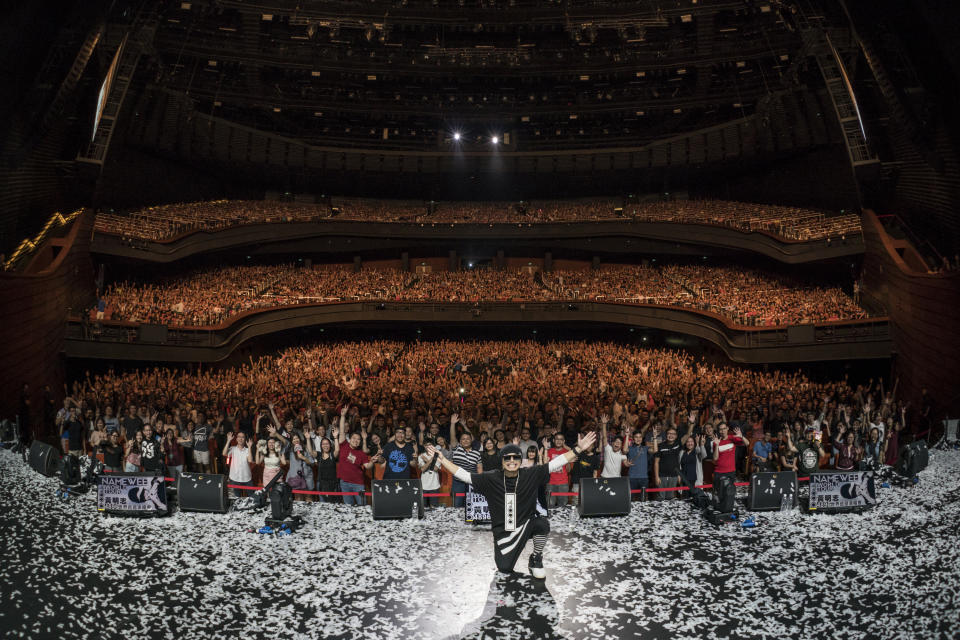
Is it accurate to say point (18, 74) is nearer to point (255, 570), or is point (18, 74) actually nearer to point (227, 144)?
point (227, 144)

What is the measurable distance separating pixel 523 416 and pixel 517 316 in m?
18.6

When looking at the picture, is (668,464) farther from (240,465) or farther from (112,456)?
(112,456)

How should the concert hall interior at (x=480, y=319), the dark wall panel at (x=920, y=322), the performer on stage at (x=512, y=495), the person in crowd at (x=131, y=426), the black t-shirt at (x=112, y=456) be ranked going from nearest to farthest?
the performer on stage at (x=512, y=495)
the concert hall interior at (x=480, y=319)
the black t-shirt at (x=112, y=456)
the person in crowd at (x=131, y=426)
the dark wall panel at (x=920, y=322)

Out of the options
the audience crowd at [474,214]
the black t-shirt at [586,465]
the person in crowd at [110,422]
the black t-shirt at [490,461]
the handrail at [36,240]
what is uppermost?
the audience crowd at [474,214]

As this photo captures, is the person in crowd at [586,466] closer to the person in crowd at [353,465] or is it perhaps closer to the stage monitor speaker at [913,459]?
the person in crowd at [353,465]

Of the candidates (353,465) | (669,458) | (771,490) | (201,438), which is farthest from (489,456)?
(201,438)

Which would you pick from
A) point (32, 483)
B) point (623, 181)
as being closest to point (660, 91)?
point (623, 181)

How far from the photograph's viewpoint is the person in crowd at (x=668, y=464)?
11.0 m

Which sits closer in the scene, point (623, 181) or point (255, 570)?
point (255, 570)

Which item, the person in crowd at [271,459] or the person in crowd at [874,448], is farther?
the person in crowd at [874,448]

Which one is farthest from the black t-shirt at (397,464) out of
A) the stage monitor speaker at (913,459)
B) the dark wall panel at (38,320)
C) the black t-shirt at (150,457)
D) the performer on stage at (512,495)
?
the dark wall panel at (38,320)

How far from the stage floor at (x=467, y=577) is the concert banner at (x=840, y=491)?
0.68 feet

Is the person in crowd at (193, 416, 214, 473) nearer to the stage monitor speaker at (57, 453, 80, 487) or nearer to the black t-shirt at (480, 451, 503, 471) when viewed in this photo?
the stage monitor speaker at (57, 453, 80, 487)

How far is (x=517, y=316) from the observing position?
3284 centimetres
